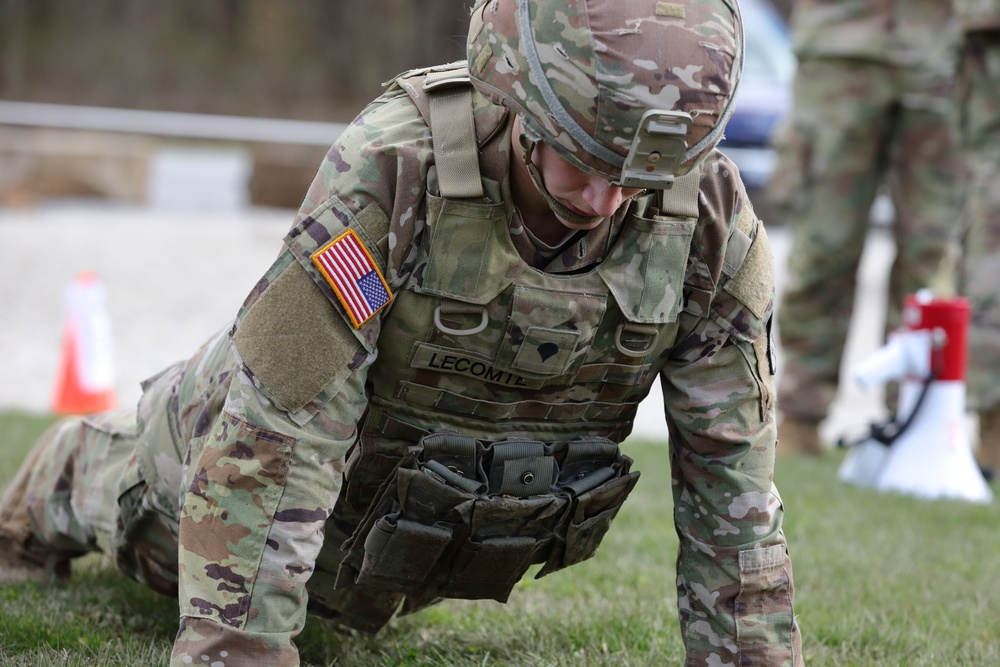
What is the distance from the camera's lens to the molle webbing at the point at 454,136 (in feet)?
7.54

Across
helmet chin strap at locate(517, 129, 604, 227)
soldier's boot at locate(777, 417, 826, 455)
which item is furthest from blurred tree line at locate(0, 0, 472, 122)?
helmet chin strap at locate(517, 129, 604, 227)

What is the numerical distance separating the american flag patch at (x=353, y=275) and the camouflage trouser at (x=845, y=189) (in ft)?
13.0

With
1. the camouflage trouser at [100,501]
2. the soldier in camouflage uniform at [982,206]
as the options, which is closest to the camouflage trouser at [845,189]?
the soldier in camouflage uniform at [982,206]

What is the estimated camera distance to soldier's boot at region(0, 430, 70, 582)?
342 cm

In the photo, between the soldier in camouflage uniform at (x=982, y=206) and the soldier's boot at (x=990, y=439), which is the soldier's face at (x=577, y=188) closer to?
the soldier in camouflage uniform at (x=982, y=206)

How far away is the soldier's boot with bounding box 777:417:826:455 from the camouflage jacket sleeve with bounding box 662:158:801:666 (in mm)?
3533

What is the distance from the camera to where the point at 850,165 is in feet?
19.1

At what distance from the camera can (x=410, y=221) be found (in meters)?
2.30

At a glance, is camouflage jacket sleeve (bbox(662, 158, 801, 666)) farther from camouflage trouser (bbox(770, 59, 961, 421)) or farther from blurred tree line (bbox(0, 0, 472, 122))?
blurred tree line (bbox(0, 0, 472, 122))

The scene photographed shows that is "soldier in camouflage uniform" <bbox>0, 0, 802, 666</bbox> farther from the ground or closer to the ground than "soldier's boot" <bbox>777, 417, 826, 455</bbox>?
farther from the ground

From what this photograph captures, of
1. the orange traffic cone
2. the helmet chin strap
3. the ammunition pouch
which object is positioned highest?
the helmet chin strap

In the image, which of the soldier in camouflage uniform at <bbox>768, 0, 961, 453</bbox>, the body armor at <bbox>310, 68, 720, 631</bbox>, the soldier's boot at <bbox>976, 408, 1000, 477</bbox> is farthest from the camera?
the soldier in camouflage uniform at <bbox>768, 0, 961, 453</bbox>

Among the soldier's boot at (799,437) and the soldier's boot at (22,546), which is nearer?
the soldier's boot at (22,546)

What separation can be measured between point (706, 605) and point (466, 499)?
511mm
